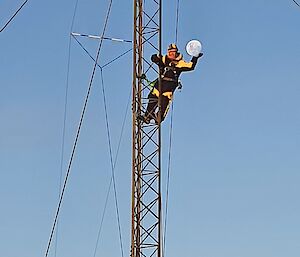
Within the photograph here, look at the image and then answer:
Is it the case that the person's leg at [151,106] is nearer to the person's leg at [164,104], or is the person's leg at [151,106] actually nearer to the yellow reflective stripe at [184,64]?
the person's leg at [164,104]

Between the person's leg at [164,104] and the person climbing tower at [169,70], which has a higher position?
the person climbing tower at [169,70]

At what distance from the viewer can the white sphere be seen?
24.6 m

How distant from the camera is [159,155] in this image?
26953 mm

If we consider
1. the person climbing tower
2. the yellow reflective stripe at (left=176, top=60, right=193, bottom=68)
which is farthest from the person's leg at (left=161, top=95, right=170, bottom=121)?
the yellow reflective stripe at (left=176, top=60, right=193, bottom=68)

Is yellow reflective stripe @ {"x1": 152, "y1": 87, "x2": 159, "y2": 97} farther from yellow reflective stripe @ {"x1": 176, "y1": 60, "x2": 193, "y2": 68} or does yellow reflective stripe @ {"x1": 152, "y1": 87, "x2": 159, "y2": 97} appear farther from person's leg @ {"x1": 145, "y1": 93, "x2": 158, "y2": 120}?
yellow reflective stripe @ {"x1": 176, "y1": 60, "x2": 193, "y2": 68}

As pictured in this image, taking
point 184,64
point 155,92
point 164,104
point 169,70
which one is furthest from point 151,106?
point 184,64

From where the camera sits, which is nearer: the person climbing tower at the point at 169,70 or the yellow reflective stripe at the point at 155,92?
the person climbing tower at the point at 169,70

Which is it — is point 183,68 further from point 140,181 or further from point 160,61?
point 140,181

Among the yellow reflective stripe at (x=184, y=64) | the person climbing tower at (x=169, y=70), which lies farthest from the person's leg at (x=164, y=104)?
the yellow reflective stripe at (x=184, y=64)

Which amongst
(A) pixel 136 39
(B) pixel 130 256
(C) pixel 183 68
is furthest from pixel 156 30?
(B) pixel 130 256

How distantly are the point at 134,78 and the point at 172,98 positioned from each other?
1.65 meters

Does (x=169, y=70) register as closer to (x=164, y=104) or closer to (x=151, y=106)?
(x=164, y=104)

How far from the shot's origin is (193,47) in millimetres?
24641

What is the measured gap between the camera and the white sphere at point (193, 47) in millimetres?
24625
